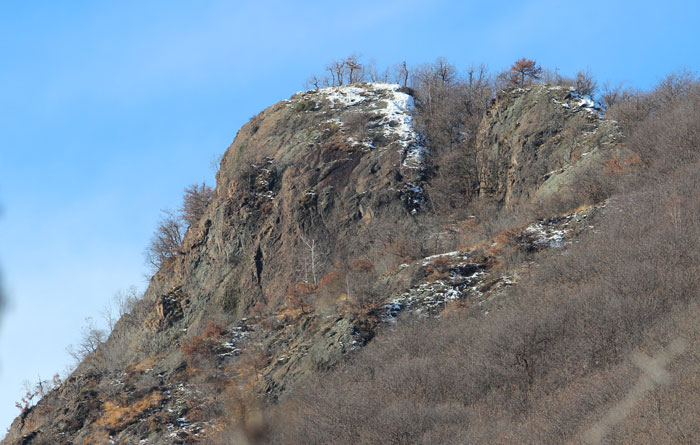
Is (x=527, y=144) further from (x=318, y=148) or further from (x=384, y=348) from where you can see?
(x=384, y=348)

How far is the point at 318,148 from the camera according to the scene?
153 ft

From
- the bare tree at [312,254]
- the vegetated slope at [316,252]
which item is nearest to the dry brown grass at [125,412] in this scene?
the vegetated slope at [316,252]

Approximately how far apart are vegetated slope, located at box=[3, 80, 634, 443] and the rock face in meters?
0.11

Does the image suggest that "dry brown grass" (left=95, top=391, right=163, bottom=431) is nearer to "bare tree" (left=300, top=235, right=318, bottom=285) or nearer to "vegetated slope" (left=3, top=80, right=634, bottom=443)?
"vegetated slope" (left=3, top=80, right=634, bottom=443)

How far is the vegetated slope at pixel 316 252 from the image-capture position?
26.6 metres

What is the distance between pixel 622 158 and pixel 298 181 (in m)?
21.5

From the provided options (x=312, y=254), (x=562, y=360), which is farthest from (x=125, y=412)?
(x=562, y=360)

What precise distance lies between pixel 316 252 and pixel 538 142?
15271 millimetres

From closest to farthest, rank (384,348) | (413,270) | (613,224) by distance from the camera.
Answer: (384,348), (613,224), (413,270)

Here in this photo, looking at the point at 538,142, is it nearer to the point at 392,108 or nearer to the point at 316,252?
the point at 392,108

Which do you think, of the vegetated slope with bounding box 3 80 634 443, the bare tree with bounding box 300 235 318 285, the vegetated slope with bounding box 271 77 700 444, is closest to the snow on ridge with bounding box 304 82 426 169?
the vegetated slope with bounding box 3 80 634 443

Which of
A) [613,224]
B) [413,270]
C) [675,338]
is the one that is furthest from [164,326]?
[675,338]

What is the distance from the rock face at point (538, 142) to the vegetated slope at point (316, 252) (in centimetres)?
11

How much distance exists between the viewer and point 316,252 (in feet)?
132
